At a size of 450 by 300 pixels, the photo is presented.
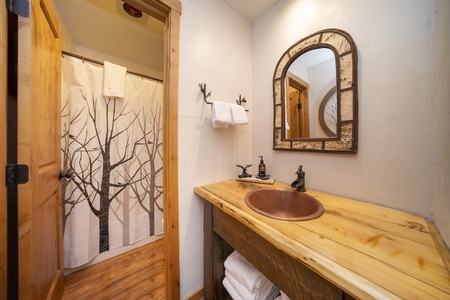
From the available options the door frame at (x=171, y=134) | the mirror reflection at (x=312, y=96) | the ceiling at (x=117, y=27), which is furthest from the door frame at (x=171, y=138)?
the mirror reflection at (x=312, y=96)

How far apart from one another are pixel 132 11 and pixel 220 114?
1361 millimetres

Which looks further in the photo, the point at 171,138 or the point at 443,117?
the point at 171,138

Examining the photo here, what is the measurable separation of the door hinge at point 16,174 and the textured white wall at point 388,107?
1.38 m

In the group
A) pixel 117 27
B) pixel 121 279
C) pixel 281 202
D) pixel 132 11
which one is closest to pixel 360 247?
pixel 281 202

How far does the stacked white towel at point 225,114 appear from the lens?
103cm

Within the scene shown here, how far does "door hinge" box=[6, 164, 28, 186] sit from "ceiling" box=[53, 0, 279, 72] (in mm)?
1530

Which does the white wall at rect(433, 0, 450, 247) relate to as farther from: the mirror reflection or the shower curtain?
the shower curtain

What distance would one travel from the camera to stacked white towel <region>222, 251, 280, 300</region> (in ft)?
2.40

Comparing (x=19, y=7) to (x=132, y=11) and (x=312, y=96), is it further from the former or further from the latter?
(x=312, y=96)

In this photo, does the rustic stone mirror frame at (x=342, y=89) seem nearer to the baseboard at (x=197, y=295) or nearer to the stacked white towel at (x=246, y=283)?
the stacked white towel at (x=246, y=283)

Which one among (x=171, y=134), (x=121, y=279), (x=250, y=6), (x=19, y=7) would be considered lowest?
(x=121, y=279)

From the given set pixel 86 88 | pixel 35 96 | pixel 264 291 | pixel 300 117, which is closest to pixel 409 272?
pixel 264 291

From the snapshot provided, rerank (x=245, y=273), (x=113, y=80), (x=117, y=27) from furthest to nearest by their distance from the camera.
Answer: (x=117, y=27), (x=113, y=80), (x=245, y=273)

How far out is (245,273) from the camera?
77cm
